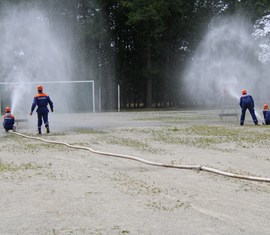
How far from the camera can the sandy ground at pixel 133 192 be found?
6156mm

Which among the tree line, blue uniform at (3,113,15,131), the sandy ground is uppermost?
the tree line

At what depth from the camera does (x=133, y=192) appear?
8.13m

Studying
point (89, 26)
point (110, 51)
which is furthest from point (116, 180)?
point (110, 51)

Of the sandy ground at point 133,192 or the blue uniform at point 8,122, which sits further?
the blue uniform at point 8,122

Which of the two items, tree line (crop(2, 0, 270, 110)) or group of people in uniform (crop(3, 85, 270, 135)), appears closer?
group of people in uniform (crop(3, 85, 270, 135))

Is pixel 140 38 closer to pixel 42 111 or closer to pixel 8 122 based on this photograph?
pixel 8 122

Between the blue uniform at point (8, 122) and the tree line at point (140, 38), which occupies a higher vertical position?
the tree line at point (140, 38)

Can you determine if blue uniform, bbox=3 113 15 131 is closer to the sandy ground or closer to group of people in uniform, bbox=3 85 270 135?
group of people in uniform, bbox=3 85 270 135

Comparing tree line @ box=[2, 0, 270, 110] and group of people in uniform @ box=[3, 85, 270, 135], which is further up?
tree line @ box=[2, 0, 270, 110]

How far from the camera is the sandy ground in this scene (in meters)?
6.16

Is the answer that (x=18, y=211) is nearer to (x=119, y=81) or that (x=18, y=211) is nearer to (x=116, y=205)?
(x=116, y=205)

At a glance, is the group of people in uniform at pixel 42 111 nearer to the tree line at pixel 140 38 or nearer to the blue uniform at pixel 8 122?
the blue uniform at pixel 8 122

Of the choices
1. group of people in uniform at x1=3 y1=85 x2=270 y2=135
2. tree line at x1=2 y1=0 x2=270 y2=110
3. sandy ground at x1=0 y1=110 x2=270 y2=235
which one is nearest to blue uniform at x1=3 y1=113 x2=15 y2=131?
group of people in uniform at x1=3 y1=85 x2=270 y2=135

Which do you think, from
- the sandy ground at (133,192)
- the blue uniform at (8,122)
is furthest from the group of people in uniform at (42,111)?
the sandy ground at (133,192)
